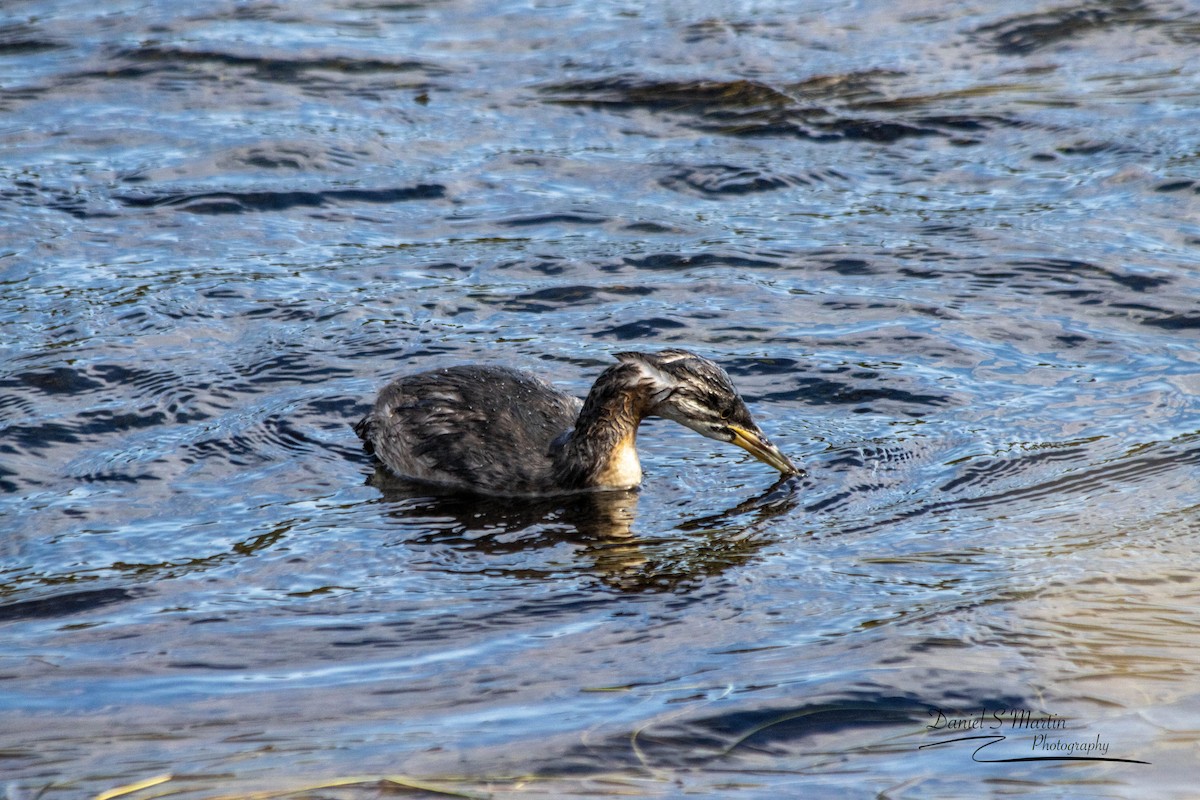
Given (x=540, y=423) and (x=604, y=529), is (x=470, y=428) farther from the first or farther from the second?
(x=604, y=529)

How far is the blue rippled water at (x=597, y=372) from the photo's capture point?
5766mm

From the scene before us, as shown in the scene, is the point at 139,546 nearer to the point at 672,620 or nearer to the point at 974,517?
the point at 672,620

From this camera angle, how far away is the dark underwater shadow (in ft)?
24.4

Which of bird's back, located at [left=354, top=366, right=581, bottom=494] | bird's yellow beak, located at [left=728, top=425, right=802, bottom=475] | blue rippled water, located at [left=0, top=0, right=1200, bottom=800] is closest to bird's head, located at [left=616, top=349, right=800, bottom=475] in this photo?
bird's yellow beak, located at [left=728, top=425, right=802, bottom=475]

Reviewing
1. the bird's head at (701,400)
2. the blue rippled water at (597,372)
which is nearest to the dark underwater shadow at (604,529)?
the blue rippled water at (597,372)

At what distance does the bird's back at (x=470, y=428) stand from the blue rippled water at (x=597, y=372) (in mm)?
208

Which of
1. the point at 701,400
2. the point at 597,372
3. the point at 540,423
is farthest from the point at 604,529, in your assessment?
the point at 597,372

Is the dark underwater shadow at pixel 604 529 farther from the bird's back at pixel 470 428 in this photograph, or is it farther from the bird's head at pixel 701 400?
the bird's head at pixel 701 400

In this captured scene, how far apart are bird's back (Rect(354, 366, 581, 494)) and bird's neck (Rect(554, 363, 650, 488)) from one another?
260 millimetres

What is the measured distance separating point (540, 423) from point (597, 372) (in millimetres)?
1005

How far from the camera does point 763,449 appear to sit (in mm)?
8375

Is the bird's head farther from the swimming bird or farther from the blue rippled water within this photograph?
the blue rippled water

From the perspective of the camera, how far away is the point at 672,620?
6.80 m

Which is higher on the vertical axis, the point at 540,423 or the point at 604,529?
the point at 540,423
